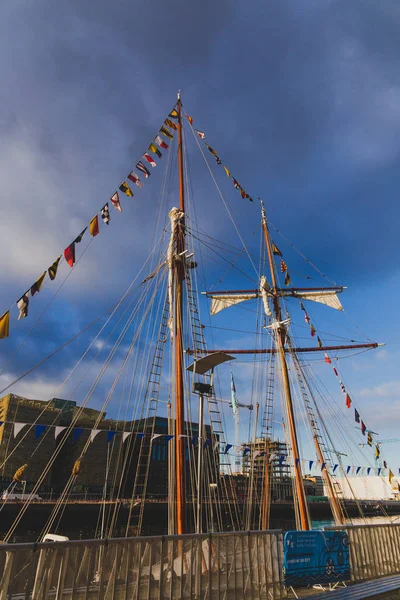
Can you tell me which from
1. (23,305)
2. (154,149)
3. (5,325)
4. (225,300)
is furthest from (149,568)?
(225,300)

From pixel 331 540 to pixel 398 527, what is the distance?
3.75m

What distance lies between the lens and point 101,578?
17.8 feet

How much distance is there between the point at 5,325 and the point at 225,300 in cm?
2752

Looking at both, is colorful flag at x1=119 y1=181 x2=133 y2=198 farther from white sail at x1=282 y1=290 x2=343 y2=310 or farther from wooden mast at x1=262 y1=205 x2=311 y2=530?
white sail at x1=282 y1=290 x2=343 y2=310

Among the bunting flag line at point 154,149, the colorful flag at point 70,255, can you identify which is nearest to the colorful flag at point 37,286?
the colorful flag at point 70,255

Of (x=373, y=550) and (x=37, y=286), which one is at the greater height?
(x=37, y=286)

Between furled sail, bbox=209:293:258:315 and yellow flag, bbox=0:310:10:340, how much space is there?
86.2ft

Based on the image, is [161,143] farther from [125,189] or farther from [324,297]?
[324,297]

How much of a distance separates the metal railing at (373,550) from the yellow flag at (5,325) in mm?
10104

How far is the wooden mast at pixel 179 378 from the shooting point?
1144 cm

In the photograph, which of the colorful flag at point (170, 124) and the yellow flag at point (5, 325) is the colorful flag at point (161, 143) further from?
the yellow flag at point (5, 325)

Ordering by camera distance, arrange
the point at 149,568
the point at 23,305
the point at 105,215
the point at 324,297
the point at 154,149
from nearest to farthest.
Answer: the point at 149,568 → the point at 23,305 → the point at 105,215 → the point at 154,149 → the point at 324,297

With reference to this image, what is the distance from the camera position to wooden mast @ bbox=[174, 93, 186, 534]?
11.4 m

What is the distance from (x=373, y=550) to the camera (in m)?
9.53
